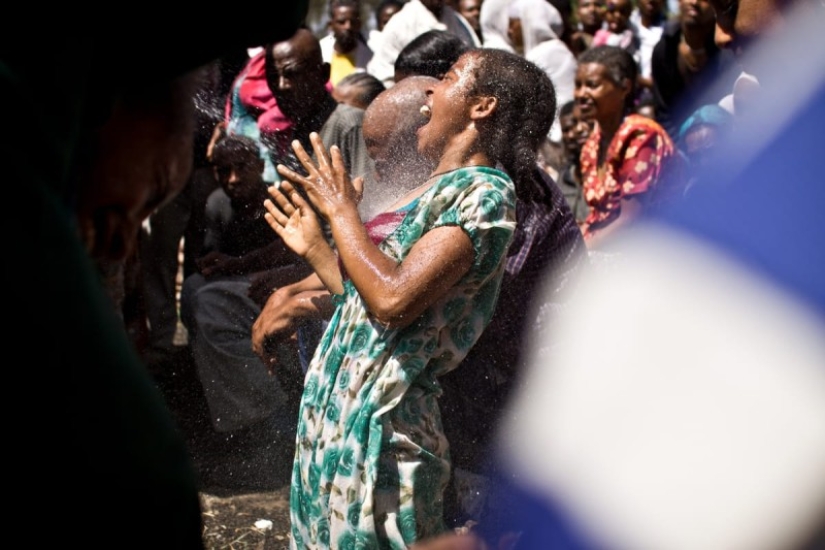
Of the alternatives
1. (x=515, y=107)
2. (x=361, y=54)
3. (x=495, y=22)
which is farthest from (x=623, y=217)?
(x=495, y=22)

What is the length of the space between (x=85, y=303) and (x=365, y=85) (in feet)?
16.0

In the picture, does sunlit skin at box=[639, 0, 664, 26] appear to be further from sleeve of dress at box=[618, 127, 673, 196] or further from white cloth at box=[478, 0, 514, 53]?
sleeve of dress at box=[618, 127, 673, 196]

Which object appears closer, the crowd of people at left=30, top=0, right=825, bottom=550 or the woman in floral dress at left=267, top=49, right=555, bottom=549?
the crowd of people at left=30, top=0, right=825, bottom=550

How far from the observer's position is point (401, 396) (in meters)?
2.86

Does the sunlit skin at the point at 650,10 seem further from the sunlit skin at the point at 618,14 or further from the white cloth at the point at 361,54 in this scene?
the white cloth at the point at 361,54

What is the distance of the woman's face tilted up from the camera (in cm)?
314

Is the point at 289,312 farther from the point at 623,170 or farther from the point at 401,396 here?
the point at 623,170

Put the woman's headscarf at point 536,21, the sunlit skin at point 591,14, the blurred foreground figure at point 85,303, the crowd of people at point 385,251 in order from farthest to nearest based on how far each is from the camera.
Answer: the sunlit skin at point 591,14
the woman's headscarf at point 536,21
the crowd of people at point 385,251
the blurred foreground figure at point 85,303

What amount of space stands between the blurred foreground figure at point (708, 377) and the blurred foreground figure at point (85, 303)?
5.85 ft

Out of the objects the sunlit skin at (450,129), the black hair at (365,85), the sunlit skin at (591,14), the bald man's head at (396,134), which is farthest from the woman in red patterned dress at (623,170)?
the sunlit skin at (591,14)

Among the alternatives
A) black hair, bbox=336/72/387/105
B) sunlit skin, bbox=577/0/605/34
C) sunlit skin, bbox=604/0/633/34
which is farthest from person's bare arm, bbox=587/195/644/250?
sunlit skin, bbox=577/0/605/34

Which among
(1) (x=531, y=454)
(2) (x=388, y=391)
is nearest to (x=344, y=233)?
(2) (x=388, y=391)

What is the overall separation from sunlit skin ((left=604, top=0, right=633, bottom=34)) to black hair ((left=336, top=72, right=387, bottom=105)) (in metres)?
2.63

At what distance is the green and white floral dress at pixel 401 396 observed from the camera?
2838mm
